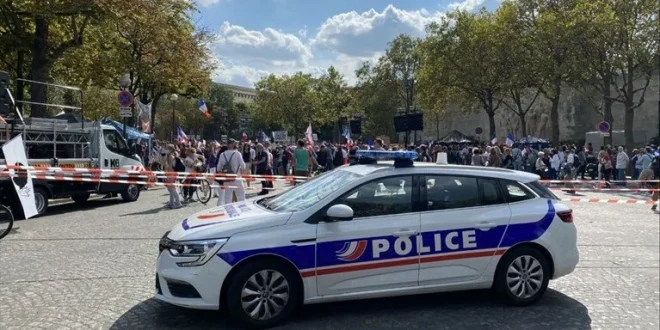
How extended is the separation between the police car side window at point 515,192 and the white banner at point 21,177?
30.4 ft

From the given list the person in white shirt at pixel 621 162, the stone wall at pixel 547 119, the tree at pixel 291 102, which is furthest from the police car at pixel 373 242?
the tree at pixel 291 102

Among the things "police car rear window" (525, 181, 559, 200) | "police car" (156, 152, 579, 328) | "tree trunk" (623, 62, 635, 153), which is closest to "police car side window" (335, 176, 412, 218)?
"police car" (156, 152, 579, 328)

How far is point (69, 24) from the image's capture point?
2173cm

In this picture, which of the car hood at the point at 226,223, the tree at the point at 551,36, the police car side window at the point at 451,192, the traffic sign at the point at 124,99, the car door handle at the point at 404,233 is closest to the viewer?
the car hood at the point at 226,223

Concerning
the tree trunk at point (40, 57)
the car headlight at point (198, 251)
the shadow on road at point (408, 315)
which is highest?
the tree trunk at point (40, 57)

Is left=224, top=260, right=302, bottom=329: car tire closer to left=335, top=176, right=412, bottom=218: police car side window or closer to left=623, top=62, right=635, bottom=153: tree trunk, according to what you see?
left=335, top=176, right=412, bottom=218: police car side window

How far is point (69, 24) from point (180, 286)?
20.5 metres

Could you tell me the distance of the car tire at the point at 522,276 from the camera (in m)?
5.38

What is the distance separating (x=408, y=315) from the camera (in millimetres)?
5168

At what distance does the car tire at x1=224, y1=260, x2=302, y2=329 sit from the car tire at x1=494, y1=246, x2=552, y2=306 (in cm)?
206

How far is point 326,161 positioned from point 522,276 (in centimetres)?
1577

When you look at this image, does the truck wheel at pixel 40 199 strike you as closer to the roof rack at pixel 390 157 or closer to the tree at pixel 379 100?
the roof rack at pixel 390 157

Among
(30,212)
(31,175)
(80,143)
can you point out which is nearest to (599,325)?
(30,212)

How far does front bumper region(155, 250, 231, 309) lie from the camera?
15.3ft
